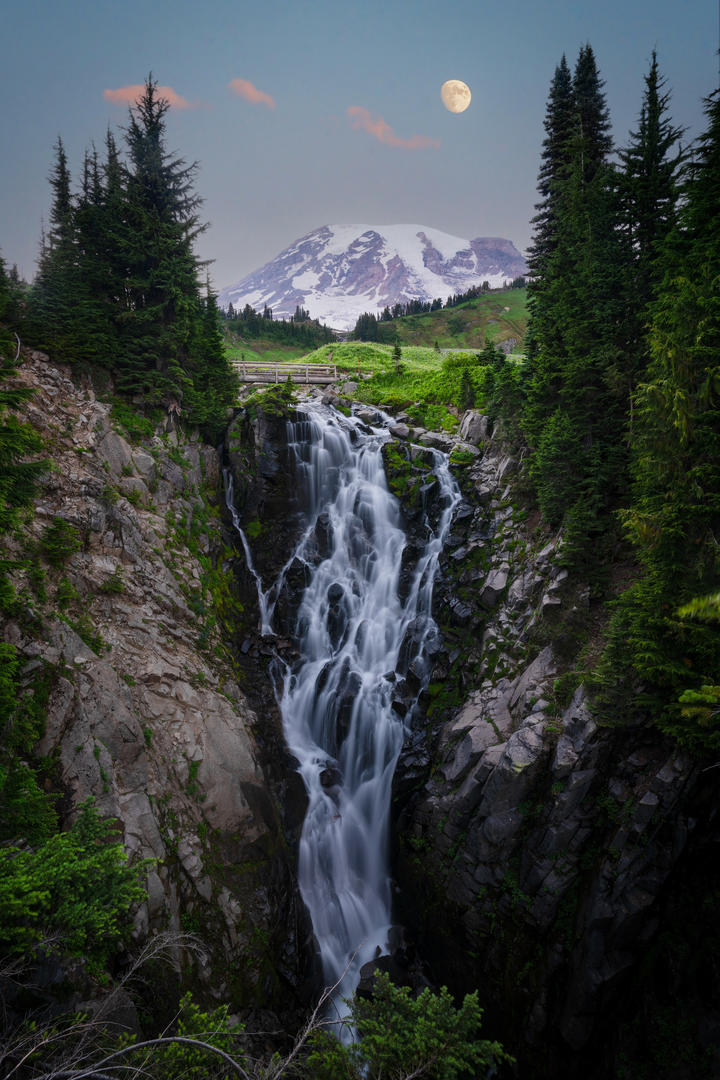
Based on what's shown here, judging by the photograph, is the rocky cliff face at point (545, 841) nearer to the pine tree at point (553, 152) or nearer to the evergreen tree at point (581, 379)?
the evergreen tree at point (581, 379)

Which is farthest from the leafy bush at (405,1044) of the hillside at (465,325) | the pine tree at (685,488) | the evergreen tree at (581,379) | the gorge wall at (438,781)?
the hillside at (465,325)

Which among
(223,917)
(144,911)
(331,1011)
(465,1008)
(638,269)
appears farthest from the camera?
(638,269)

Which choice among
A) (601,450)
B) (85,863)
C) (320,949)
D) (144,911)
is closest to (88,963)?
(85,863)

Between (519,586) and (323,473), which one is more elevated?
(323,473)

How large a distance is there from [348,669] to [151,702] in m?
7.44

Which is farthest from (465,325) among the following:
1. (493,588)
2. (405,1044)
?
(405,1044)

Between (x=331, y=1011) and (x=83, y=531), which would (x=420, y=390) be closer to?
(x=83, y=531)

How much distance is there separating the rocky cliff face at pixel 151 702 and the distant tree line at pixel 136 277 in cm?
209

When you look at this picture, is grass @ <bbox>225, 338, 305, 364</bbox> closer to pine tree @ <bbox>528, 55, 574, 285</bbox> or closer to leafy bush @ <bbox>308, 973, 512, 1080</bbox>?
pine tree @ <bbox>528, 55, 574, 285</bbox>

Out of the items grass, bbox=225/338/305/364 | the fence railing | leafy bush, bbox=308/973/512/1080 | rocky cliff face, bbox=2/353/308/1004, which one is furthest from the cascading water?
grass, bbox=225/338/305/364

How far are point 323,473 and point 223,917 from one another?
54.2ft

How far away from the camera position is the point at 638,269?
523 inches

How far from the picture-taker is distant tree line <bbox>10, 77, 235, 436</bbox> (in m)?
16.7

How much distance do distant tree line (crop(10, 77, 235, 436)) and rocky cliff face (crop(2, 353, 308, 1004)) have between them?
209 cm
